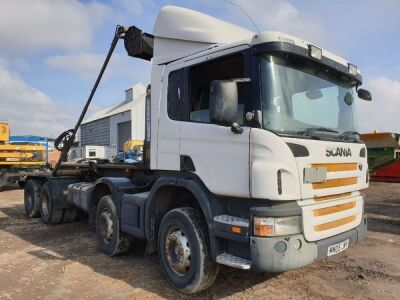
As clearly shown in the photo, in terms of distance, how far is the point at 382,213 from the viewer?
10.4 m

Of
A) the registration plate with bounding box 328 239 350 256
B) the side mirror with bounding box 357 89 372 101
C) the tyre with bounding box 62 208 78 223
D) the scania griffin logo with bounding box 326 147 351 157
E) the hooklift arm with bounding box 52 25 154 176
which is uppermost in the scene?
the hooklift arm with bounding box 52 25 154 176

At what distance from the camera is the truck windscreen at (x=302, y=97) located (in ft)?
12.6

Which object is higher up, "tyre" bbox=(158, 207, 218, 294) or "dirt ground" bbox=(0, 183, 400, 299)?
"tyre" bbox=(158, 207, 218, 294)

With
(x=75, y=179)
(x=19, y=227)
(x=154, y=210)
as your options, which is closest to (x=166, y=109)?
(x=154, y=210)

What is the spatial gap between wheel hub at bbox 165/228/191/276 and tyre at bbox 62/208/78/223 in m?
4.65

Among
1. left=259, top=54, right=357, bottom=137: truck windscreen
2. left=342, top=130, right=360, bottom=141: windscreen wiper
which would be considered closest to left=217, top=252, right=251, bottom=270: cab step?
left=259, top=54, right=357, bottom=137: truck windscreen

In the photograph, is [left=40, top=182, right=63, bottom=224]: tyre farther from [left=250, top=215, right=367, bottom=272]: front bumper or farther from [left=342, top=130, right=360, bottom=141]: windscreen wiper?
[left=342, top=130, right=360, bottom=141]: windscreen wiper

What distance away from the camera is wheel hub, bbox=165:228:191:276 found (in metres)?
4.49

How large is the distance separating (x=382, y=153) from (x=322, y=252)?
558 inches

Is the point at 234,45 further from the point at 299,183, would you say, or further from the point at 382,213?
the point at 382,213

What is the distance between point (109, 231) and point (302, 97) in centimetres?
362

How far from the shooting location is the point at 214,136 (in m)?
4.22

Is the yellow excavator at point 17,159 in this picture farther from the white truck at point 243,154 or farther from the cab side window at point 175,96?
the cab side window at point 175,96

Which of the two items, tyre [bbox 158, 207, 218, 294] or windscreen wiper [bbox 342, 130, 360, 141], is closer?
tyre [bbox 158, 207, 218, 294]
